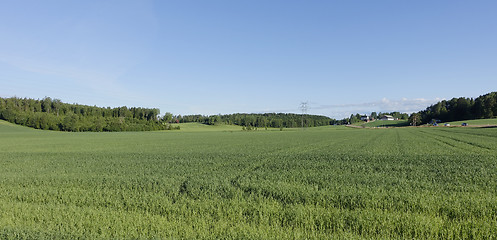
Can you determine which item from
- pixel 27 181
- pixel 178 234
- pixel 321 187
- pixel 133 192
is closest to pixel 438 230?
pixel 321 187

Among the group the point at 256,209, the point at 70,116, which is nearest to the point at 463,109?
the point at 256,209

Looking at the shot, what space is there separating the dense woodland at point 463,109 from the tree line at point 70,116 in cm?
15593

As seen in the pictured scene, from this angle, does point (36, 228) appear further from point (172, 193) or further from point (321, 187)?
point (321, 187)

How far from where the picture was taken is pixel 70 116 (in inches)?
4584

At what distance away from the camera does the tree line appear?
368 ft

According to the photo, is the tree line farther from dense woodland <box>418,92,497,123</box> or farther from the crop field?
dense woodland <box>418,92,497,123</box>

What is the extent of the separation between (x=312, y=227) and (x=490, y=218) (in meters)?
4.14

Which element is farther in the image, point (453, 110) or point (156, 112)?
point (156, 112)

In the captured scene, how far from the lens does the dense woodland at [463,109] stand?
123m

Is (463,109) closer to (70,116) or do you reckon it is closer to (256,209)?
(256,209)

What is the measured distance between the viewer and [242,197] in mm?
7738

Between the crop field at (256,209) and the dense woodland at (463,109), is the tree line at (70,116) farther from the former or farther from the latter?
the dense woodland at (463,109)

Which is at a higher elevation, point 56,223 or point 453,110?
point 453,110

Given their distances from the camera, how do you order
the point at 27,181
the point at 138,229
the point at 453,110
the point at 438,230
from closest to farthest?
the point at 438,230, the point at 138,229, the point at 27,181, the point at 453,110
